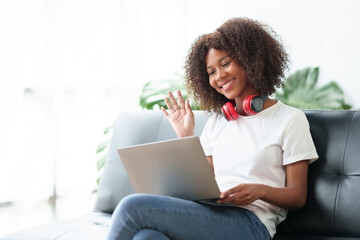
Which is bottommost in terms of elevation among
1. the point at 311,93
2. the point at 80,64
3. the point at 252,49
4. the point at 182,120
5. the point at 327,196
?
the point at 327,196

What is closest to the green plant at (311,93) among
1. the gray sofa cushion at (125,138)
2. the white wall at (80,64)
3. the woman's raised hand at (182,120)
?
the white wall at (80,64)

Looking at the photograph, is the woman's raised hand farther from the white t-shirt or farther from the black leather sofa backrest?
the black leather sofa backrest

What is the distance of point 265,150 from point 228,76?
33 cm

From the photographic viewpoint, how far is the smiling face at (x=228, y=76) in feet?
5.57

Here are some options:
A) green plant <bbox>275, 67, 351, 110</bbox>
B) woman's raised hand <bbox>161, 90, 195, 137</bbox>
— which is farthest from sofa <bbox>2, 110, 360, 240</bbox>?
green plant <bbox>275, 67, 351, 110</bbox>

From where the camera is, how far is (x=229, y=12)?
3389mm

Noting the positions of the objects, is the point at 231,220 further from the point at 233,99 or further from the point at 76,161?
the point at 76,161

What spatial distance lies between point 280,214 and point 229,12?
216 cm

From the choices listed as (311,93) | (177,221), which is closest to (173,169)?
(177,221)

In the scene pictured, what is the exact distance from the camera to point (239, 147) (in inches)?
64.4

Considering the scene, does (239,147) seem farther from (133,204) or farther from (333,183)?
(133,204)

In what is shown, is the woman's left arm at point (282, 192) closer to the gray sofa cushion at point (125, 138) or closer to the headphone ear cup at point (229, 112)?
the headphone ear cup at point (229, 112)

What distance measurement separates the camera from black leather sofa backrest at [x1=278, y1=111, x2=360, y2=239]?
1527 mm

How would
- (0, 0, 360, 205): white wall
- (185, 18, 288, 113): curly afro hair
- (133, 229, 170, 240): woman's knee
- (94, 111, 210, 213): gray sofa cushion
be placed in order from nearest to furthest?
1. (133, 229, 170, 240): woman's knee
2. (185, 18, 288, 113): curly afro hair
3. (94, 111, 210, 213): gray sofa cushion
4. (0, 0, 360, 205): white wall
